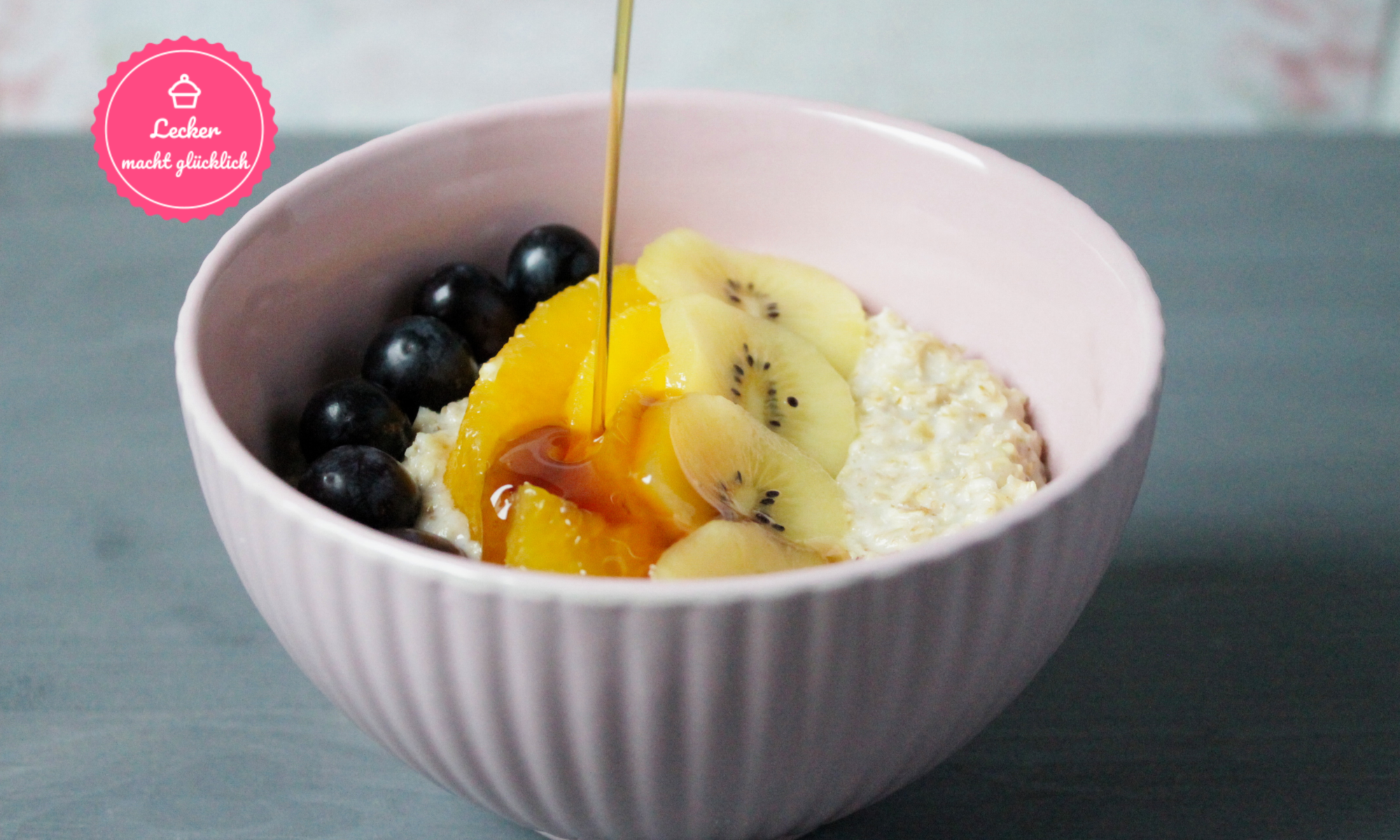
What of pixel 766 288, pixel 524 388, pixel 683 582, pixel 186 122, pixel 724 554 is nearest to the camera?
pixel 683 582

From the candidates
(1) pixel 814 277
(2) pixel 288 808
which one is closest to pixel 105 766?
(2) pixel 288 808

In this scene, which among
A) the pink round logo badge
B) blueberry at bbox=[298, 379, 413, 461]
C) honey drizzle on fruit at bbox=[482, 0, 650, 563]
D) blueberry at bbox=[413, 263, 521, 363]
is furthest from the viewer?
the pink round logo badge

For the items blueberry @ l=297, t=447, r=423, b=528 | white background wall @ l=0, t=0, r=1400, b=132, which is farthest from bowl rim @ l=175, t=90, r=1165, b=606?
white background wall @ l=0, t=0, r=1400, b=132

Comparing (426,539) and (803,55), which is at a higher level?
(426,539)

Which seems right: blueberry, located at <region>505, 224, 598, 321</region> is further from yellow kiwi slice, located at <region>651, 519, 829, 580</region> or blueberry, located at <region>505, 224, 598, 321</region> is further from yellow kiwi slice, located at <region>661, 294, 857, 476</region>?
yellow kiwi slice, located at <region>651, 519, 829, 580</region>

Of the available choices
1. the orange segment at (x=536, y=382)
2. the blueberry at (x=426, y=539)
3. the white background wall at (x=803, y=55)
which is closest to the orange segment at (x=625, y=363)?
the orange segment at (x=536, y=382)

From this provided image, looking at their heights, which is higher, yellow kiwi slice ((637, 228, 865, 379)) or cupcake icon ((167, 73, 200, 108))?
cupcake icon ((167, 73, 200, 108))

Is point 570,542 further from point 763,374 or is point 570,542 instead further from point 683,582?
point 763,374

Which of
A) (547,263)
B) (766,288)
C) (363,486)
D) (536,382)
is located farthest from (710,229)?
(363,486)
